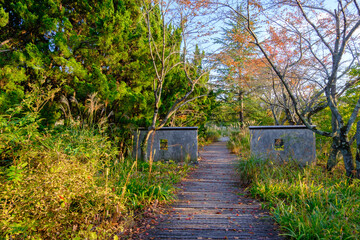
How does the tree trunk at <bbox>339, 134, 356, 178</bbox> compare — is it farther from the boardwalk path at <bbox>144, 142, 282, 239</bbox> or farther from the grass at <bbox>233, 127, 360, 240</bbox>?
the boardwalk path at <bbox>144, 142, 282, 239</bbox>

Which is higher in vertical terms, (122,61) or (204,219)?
(122,61)

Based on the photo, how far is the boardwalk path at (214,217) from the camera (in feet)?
8.63

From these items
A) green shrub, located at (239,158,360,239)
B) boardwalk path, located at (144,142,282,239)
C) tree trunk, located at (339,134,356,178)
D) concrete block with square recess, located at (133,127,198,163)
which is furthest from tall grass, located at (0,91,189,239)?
tree trunk, located at (339,134,356,178)

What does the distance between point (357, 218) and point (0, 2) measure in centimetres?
838

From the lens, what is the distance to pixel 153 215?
3.17 m

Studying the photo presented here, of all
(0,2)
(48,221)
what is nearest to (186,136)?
(48,221)

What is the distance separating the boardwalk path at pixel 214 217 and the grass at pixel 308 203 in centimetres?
25

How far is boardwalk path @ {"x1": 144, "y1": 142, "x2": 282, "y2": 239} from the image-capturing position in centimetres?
263

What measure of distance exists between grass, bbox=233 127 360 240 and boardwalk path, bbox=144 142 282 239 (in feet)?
0.82

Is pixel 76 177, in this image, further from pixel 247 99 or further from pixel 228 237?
pixel 247 99

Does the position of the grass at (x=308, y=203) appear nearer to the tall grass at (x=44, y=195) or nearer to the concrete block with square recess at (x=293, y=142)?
the concrete block with square recess at (x=293, y=142)

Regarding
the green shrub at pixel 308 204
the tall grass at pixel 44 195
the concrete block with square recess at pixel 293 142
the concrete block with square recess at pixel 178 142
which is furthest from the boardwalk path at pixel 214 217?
the concrete block with square recess at pixel 178 142

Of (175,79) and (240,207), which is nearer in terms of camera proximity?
(240,207)

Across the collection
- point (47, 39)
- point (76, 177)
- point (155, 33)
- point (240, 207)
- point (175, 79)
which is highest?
point (155, 33)
